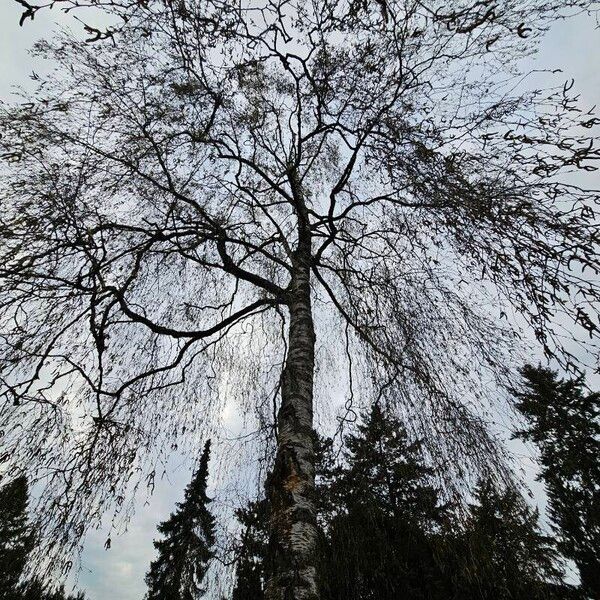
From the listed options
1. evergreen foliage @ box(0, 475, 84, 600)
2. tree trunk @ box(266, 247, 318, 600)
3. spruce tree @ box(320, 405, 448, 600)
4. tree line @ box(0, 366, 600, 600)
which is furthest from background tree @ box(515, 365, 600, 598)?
evergreen foliage @ box(0, 475, 84, 600)

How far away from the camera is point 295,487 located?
2.51 meters

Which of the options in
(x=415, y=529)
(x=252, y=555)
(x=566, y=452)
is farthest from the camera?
(x=415, y=529)

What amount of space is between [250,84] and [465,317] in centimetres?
425

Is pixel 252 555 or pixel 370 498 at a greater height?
pixel 370 498

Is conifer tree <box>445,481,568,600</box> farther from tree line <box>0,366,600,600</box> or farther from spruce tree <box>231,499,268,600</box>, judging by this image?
spruce tree <box>231,499,268,600</box>

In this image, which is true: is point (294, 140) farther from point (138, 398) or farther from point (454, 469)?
point (454, 469)

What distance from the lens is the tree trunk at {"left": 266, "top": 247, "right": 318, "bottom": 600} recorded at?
6.86 feet

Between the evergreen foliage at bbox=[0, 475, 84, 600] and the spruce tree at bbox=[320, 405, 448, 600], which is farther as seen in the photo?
the spruce tree at bbox=[320, 405, 448, 600]

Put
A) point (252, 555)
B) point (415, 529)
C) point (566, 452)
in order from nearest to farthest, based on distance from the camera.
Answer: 1. point (566, 452)
2. point (252, 555)
3. point (415, 529)

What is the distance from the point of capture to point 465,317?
11.8 ft

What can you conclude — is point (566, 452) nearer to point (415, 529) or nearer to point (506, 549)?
point (506, 549)

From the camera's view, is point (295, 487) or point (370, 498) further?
point (370, 498)

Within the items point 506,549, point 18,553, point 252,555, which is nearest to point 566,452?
point 506,549

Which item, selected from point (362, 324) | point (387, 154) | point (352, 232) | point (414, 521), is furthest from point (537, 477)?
point (352, 232)
